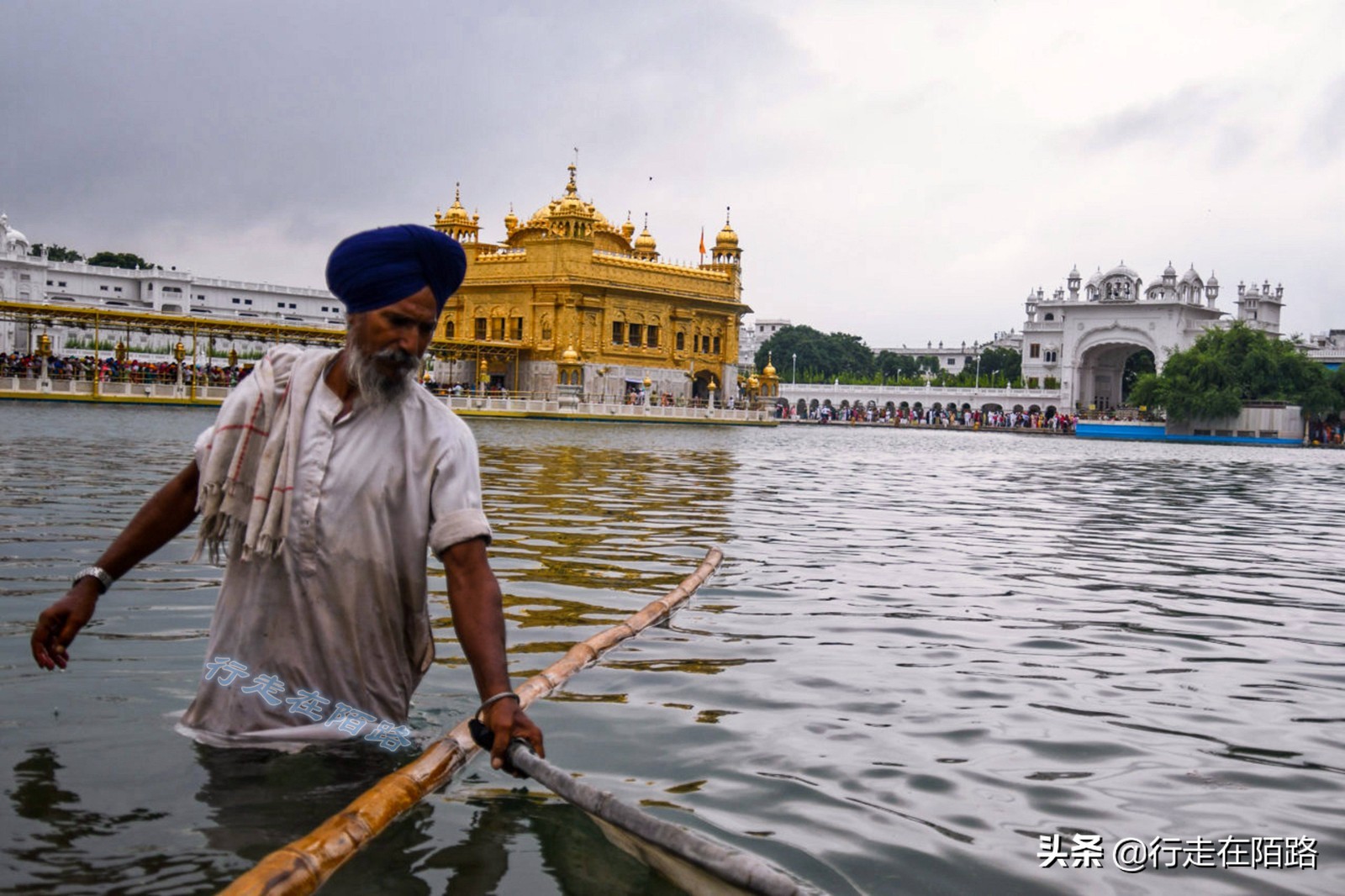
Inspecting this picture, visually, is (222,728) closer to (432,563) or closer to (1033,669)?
(1033,669)

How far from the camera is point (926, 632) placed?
580 cm

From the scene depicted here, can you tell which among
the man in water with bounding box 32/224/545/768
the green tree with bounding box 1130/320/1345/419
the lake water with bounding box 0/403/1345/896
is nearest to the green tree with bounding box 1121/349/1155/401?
the green tree with bounding box 1130/320/1345/419

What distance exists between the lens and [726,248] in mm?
62438

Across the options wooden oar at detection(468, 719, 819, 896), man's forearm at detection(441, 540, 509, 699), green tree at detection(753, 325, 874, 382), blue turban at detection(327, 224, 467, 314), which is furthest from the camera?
green tree at detection(753, 325, 874, 382)

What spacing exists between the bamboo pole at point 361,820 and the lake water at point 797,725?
0.54 ft

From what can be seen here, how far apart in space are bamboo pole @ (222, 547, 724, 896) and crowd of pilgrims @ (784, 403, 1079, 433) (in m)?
70.5

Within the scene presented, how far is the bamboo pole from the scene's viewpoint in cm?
221

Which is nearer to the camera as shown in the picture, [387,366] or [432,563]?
[387,366]

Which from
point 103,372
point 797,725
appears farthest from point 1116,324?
point 797,725

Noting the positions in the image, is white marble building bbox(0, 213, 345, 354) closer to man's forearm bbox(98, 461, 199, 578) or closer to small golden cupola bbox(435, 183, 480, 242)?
small golden cupola bbox(435, 183, 480, 242)

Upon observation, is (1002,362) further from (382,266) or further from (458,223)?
(382,266)

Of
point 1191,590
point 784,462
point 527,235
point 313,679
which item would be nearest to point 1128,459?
point 784,462

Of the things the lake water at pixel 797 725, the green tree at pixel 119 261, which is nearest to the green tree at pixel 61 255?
the green tree at pixel 119 261

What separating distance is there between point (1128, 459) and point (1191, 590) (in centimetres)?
2462
